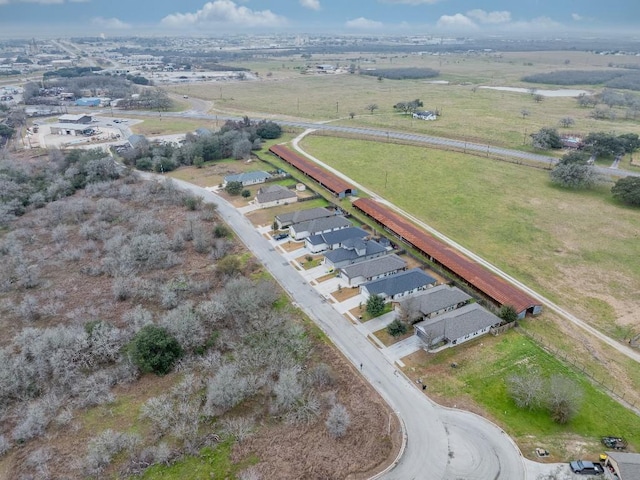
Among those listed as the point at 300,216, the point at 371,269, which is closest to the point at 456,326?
the point at 371,269

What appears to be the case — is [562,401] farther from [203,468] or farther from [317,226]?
[317,226]

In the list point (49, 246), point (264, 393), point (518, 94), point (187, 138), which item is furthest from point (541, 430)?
point (518, 94)

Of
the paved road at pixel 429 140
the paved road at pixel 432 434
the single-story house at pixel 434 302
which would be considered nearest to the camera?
the paved road at pixel 432 434

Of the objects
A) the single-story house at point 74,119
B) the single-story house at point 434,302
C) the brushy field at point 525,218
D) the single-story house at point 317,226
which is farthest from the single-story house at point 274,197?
the single-story house at point 74,119

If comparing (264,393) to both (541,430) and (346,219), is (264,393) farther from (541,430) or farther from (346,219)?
(346,219)

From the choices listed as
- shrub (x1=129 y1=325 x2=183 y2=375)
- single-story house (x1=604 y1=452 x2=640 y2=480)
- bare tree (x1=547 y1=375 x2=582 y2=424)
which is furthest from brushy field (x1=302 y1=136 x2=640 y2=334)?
shrub (x1=129 y1=325 x2=183 y2=375)

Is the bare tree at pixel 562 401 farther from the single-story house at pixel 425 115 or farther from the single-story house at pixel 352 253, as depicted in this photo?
the single-story house at pixel 425 115

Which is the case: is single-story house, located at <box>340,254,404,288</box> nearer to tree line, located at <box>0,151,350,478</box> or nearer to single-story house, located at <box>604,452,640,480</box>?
tree line, located at <box>0,151,350,478</box>
